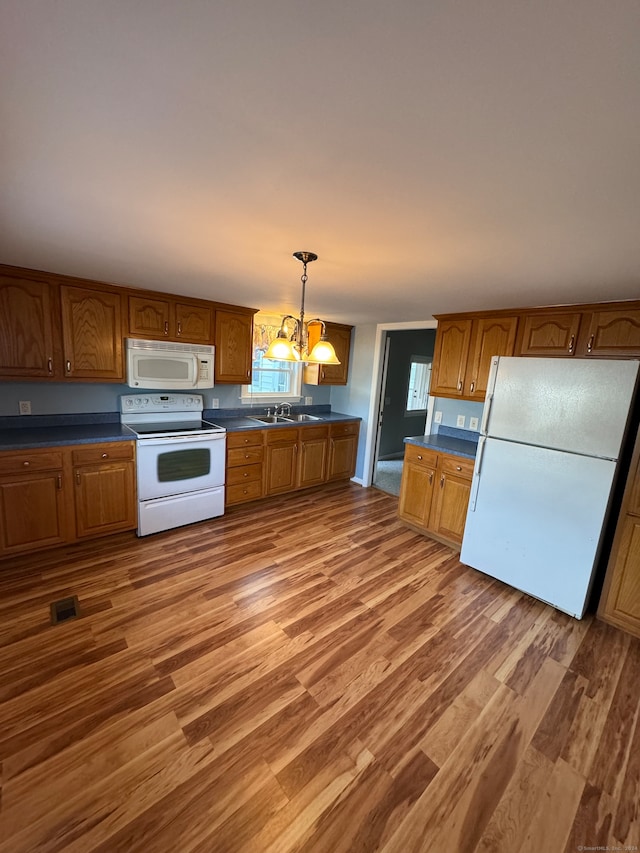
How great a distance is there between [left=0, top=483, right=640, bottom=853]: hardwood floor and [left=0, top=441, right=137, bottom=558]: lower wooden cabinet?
8.3 inches

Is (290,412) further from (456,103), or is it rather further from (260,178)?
(456,103)

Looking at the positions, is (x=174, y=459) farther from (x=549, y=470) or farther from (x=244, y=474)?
(x=549, y=470)

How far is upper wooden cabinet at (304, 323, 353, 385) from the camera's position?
4.56 meters

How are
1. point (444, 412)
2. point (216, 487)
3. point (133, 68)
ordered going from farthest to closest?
point (444, 412) → point (216, 487) → point (133, 68)

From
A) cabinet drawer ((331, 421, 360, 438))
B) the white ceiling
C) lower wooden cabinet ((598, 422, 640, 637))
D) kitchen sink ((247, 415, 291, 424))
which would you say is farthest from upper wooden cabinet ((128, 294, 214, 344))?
lower wooden cabinet ((598, 422, 640, 637))

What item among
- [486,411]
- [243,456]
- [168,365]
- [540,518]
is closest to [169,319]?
[168,365]

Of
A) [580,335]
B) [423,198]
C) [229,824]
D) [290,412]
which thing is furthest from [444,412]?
[229,824]

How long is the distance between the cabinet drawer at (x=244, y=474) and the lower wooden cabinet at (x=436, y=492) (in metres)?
1.58

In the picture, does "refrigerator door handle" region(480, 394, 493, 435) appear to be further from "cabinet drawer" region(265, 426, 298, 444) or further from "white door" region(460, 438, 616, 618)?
"cabinet drawer" region(265, 426, 298, 444)

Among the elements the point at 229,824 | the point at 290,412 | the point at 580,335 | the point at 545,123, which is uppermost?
the point at 545,123

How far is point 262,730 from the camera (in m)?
1.53

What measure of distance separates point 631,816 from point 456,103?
243 cm

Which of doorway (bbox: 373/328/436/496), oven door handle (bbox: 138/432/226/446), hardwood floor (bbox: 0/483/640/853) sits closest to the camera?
hardwood floor (bbox: 0/483/640/853)

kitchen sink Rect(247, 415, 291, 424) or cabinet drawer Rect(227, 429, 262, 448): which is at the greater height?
kitchen sink Rect(247, 415, 291, 424)
